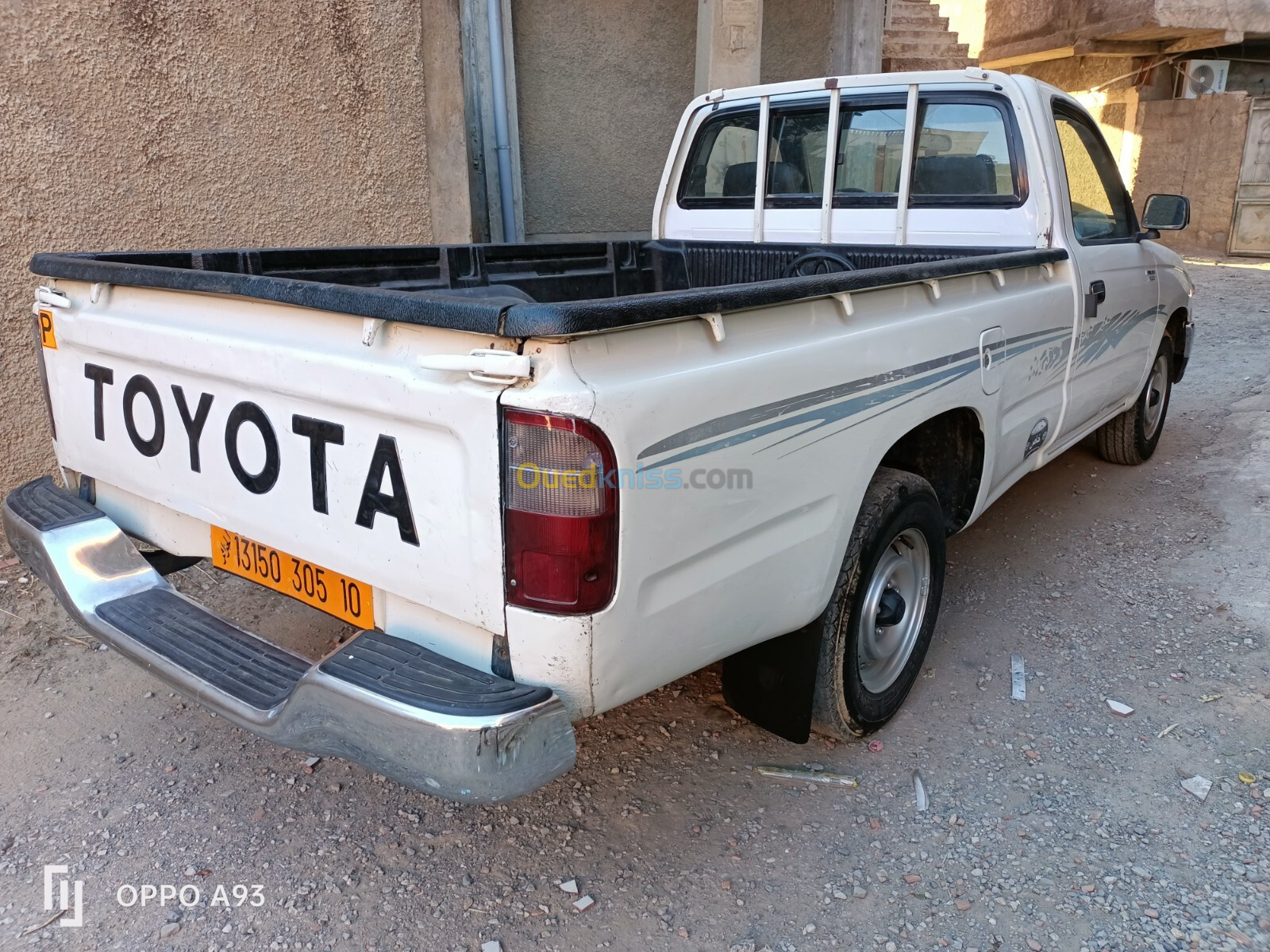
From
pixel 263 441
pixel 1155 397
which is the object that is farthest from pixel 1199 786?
pixel 1155 397

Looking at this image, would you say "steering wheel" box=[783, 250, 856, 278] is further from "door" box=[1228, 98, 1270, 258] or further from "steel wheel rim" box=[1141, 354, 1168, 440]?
"door" box=[1228, 98, 1270, 258]

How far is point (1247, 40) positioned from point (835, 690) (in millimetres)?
17271

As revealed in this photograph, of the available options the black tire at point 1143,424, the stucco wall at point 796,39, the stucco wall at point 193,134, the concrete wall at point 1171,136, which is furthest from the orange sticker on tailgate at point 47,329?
the concrete wall at point 1171,136

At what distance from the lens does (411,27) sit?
520 centimetres

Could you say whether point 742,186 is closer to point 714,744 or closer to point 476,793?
point 714,744

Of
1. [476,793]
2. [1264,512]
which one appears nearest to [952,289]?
[476,793]

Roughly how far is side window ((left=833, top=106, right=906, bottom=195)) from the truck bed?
334 millimetres

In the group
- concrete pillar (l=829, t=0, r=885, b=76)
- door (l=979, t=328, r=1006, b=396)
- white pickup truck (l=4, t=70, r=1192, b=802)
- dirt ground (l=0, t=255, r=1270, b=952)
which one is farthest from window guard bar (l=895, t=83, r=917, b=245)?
concrete pillar (l=829, t=0, r=885, b=76)

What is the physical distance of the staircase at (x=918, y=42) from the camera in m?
9.58

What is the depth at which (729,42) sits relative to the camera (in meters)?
6.54

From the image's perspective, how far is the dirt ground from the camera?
2135 millimetres

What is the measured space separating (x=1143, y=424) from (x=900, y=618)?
10.3 ft

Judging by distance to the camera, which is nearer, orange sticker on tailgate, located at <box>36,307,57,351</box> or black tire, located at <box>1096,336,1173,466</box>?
orange sticker on tailgate, located at <box>36,307,57,351</box>

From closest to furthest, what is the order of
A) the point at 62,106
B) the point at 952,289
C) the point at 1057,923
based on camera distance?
the point at 1057,923, the point at 952,289, the point at 62,106
